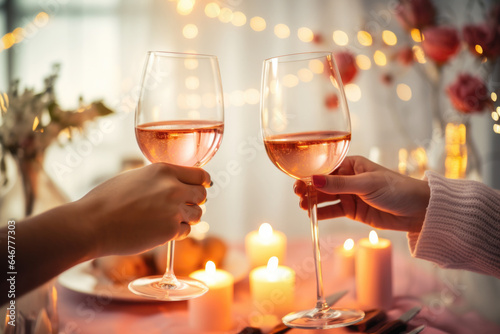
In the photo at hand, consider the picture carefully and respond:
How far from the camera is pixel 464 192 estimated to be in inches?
35.4

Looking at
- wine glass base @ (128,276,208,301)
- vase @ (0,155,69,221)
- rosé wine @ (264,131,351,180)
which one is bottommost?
wine glass base @ (128,276,208,301)

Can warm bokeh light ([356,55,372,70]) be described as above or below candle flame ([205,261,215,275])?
above

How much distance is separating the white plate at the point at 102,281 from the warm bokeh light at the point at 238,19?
6.12 feet

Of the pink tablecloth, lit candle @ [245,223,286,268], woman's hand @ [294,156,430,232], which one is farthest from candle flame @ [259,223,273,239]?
woman's hand @ [294,156,430,232]

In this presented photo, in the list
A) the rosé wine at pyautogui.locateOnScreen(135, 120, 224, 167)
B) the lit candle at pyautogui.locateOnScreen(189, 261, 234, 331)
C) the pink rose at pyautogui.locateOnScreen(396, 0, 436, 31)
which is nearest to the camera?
the rosé wine at pyautogui.locateOnScreen(135, 120, 224, 167)

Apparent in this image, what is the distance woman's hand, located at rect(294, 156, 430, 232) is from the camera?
2.68ft

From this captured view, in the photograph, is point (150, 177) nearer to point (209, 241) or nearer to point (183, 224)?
point (183, 224)

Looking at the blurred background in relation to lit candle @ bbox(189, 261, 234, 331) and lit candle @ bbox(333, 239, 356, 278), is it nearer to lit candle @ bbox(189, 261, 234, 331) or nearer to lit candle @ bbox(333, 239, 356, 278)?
lit candle @ bbox(333, 239, 356, 278)

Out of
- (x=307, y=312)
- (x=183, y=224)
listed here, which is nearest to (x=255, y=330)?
(x=307, y=312)

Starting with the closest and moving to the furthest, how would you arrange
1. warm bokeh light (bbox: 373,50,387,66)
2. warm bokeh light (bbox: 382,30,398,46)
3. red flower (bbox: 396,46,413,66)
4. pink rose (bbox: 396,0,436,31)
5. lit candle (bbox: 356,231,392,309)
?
1. lit candle (bbox: 356,231,392,309)
2. pink rose (bbox: 396,0,436,31)
3. red flower (bbox: 396,46,413,66)
4. warm bokeh light (bbox: 382,30,398,46)
5. warm bokeh light (bbox: 373,50,387,66)

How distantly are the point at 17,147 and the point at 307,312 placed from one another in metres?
0.57

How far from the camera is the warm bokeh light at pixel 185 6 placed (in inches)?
109

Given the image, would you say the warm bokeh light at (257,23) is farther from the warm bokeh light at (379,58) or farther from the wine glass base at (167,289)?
the wine glass base at (167,289)

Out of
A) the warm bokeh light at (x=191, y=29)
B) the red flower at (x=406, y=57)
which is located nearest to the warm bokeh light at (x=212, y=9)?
the warm bokeh light at (x=191, y=29)
